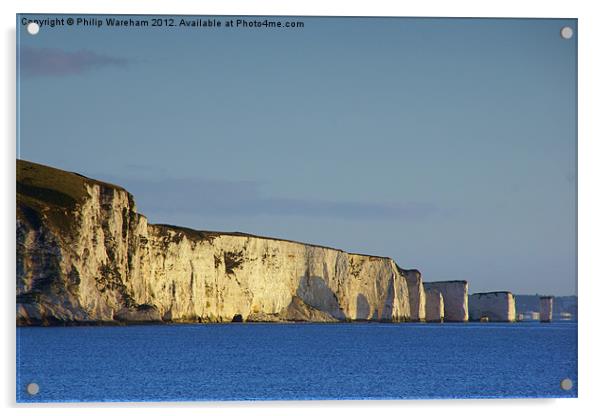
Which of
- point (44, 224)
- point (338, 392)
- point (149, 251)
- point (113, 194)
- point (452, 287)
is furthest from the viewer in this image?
point (452, 287)

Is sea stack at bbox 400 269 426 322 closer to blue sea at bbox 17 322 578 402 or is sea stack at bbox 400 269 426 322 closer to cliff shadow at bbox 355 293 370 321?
cliff shadow at bbox 355 293 370 321

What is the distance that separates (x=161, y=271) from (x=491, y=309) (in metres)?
26.1

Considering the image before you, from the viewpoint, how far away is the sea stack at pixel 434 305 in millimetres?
60438

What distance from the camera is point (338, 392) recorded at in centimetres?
1562

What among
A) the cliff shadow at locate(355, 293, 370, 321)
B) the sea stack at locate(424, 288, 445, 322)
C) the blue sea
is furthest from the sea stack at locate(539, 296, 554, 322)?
the sea stack at locate(424, 288, 445, 322)

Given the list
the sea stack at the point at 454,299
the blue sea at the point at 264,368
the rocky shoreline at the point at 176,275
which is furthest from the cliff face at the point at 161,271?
the sea stack at the point at 454,299

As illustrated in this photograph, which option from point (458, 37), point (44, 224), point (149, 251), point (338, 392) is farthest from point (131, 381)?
point (149, 251)

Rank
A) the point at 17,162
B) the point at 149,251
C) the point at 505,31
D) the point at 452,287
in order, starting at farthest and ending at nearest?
the point at 452,287
the point at 149,251
the point at 505,31
the point at 17,162

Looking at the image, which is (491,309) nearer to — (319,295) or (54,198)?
(319,295)

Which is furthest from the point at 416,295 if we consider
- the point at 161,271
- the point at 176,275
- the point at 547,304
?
the point at 547,304
